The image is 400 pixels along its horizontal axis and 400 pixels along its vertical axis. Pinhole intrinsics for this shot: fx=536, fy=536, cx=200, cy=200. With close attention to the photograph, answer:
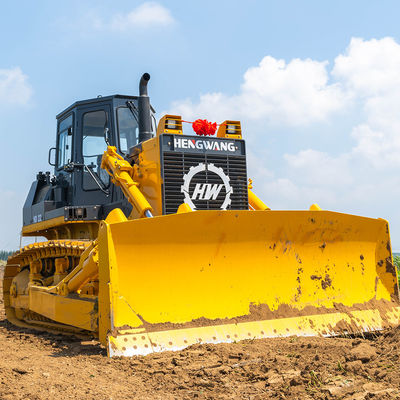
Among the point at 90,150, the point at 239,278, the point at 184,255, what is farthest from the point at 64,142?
the point at 239,278

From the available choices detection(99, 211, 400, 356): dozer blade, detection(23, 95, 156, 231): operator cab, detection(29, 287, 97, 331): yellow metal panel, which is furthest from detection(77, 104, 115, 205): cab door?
detection(99, 211, 400, 356): dozer blade

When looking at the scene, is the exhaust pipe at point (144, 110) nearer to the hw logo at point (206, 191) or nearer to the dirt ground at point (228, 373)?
the hw logo at point (206, 191)

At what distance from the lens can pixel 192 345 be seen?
14.3 feet

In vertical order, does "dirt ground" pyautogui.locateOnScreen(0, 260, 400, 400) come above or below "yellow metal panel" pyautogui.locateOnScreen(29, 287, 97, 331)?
below

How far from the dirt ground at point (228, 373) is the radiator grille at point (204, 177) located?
1831 mm

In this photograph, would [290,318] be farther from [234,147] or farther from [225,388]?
[234,147]

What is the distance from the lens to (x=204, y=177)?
5.91 m

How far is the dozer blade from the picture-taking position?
4387mm

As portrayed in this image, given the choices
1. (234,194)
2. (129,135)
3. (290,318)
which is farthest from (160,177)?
(290,318)

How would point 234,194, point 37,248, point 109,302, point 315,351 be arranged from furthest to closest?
1. point 37,248
2. point 234,194
3. point 109,302
4. point 315,351

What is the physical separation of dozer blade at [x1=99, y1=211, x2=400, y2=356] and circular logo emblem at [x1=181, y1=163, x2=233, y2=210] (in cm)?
101

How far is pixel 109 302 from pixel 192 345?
76cm

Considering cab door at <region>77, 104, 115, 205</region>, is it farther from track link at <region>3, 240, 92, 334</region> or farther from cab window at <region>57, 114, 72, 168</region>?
track link at <region>3, 240, 92, 334</region>

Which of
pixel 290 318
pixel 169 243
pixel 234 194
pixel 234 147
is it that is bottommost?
pixel 290 318
